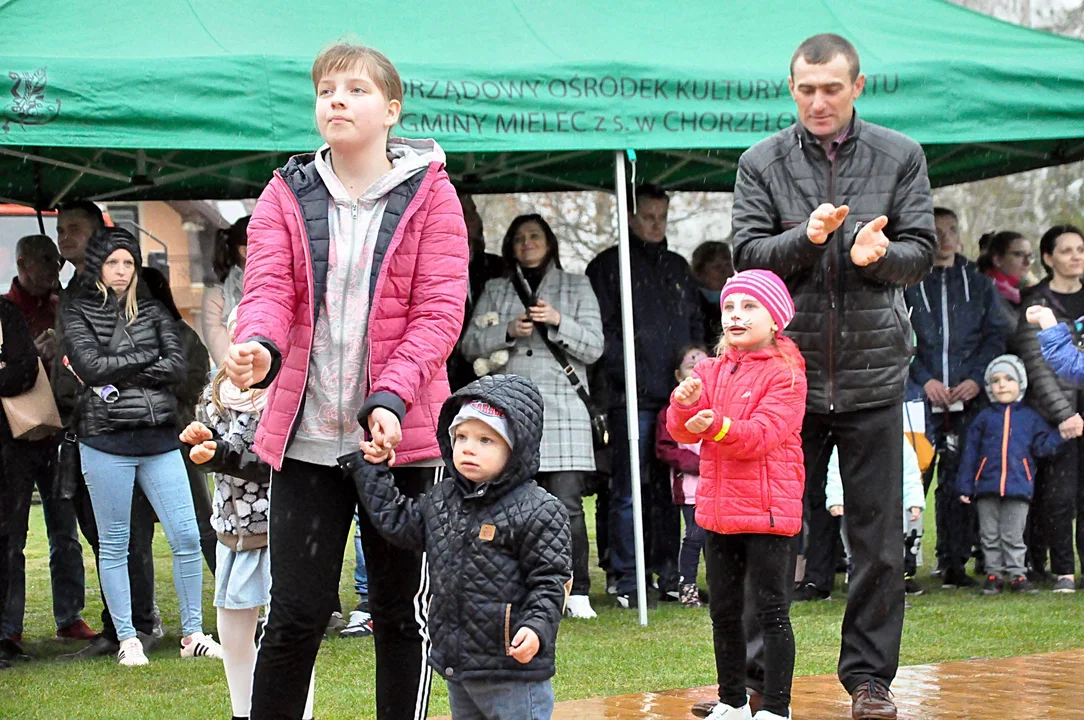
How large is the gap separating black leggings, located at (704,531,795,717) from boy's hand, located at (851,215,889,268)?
97 cm

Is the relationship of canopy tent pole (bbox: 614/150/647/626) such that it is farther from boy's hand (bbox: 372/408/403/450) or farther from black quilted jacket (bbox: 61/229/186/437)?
boy's hand (bbox: 372/408/403/450)

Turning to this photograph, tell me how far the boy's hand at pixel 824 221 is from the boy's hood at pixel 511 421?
124 centimetres

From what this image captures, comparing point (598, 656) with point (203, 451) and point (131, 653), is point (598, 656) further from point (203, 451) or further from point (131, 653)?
point (203, 451)

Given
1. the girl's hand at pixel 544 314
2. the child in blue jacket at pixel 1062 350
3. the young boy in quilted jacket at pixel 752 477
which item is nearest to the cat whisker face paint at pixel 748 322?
the young boy in quilted jacket at pixel 752 477

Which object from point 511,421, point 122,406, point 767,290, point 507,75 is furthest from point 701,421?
point 122,406

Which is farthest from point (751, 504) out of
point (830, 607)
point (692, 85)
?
point (830, 607)

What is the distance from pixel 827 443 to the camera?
214 inches

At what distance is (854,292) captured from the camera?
516 cm

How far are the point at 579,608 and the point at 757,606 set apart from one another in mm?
3761

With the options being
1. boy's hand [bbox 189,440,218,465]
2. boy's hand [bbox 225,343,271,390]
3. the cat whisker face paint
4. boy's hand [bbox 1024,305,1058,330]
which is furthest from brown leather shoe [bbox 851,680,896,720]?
boy's hand [bbox 225,343,271,390]

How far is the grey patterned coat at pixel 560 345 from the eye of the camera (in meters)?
8.46

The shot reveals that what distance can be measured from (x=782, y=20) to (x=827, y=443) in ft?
13.0

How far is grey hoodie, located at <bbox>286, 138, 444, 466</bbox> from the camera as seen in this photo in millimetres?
4062

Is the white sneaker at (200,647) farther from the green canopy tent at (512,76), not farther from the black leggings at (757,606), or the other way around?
the black leggings at (757,606)
